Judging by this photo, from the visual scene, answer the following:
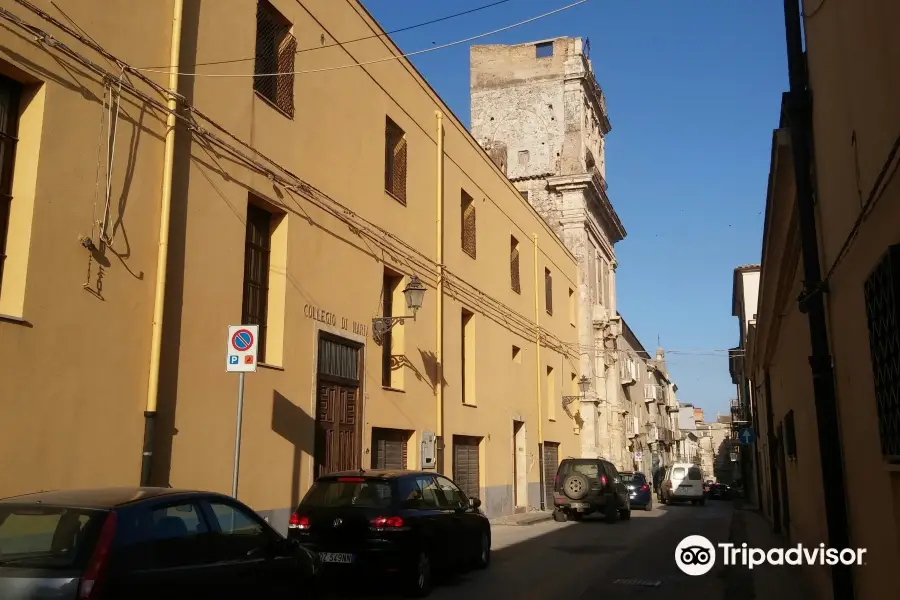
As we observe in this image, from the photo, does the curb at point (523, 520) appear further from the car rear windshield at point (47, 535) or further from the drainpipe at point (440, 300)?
the car rear windshield at point (47, 535)

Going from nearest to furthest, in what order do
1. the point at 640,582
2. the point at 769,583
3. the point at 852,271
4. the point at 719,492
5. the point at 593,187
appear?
the point at 852,271, the point at 769,583, the point at 640,582, the point at 593,187, the point at 719,492

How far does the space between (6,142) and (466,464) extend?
13.8 m

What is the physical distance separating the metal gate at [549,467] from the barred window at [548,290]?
15.8 feet

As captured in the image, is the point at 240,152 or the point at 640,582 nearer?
the point at 640,582

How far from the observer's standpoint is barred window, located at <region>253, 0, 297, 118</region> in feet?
39.6

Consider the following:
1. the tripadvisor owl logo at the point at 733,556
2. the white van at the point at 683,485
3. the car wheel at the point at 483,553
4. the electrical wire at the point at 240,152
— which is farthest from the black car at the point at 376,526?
the white van at the point at 683,485

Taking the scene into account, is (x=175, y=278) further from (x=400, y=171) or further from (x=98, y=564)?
(x=400, y=171)

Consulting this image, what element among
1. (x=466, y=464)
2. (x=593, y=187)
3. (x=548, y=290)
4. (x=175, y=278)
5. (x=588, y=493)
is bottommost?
(x=588, y=493)

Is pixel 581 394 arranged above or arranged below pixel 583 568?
above

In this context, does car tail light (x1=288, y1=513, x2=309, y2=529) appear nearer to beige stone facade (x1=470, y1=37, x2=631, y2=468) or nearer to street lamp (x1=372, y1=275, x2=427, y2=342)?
street lamp (x1=372, y1=275, x2=427, y2=342)

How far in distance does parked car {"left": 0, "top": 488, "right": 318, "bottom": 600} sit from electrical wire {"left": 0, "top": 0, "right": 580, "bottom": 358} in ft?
16.4

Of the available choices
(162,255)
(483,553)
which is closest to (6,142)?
(162,255)

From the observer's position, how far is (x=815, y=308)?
24.8ft

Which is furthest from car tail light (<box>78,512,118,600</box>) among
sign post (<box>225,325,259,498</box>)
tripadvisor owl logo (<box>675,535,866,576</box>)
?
tripadvisor owl logo (<box>675,535,866,576</box>)
